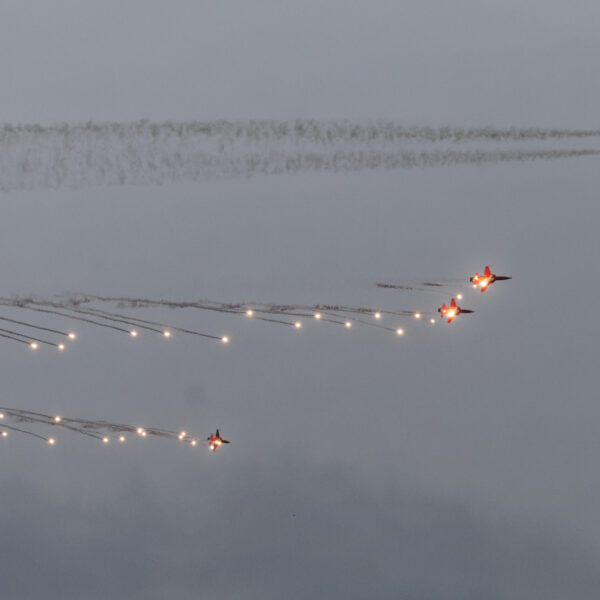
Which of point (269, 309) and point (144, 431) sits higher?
point (269, 309)

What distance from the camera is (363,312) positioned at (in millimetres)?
38844

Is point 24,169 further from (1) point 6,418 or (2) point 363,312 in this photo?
(1) point 6,418

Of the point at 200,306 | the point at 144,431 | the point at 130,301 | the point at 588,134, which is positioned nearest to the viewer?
the point at 588,134

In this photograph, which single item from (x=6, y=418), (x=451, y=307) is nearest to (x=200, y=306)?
(x=451, y=307)

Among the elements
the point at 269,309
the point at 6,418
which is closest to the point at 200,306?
the point at 269,309

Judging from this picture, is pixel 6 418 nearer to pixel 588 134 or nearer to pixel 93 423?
pixel 93 423

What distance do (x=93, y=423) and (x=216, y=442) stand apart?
1139 cm

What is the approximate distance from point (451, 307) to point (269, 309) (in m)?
11.3

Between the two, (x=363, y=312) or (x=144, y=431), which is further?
(x=144, y=431)

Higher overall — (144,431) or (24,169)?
(24,169)

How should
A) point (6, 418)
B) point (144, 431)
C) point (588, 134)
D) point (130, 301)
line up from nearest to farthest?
1. point (588, 134)
2. point (130, 301)
3. point (144, 431)
4. point (6, 418)

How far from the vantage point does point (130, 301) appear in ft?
132

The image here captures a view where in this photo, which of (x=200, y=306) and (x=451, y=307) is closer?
(x=200, y=306)

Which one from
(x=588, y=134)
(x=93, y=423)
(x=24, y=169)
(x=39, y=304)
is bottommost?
(x=93, y=423)
